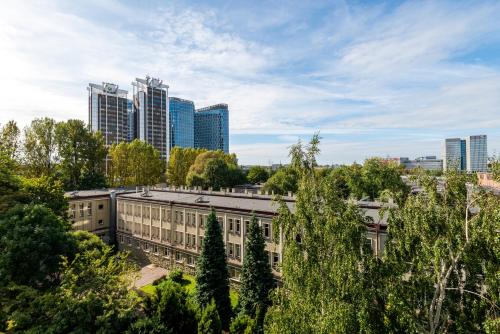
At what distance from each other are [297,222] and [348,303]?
→ 414 centimetres

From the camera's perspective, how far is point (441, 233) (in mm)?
11547

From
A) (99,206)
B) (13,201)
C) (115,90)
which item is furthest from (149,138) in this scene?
(13,201)

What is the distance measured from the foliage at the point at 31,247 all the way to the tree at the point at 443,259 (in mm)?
20001

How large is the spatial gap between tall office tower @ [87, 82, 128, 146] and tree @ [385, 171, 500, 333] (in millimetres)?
155671

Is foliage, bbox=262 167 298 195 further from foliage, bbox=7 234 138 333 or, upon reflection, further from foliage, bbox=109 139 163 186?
foliage, bbox=7 234 138 333

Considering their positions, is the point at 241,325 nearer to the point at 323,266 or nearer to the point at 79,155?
the point at 323,266

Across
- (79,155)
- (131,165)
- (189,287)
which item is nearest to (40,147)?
(79,155)

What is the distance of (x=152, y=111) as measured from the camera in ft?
538

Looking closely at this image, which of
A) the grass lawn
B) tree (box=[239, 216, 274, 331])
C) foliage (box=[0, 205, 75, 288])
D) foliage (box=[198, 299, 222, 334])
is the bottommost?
the grass lawn

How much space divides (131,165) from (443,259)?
7684cm

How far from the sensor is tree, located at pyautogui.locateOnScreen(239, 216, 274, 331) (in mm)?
25875

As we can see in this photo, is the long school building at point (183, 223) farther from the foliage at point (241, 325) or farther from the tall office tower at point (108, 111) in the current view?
the tall office tower at point (108, 111)

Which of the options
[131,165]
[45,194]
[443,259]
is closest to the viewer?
[443,259]

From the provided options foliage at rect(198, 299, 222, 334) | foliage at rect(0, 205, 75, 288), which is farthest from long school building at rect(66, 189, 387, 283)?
foliage at rect(0, 205, 75, 288)
